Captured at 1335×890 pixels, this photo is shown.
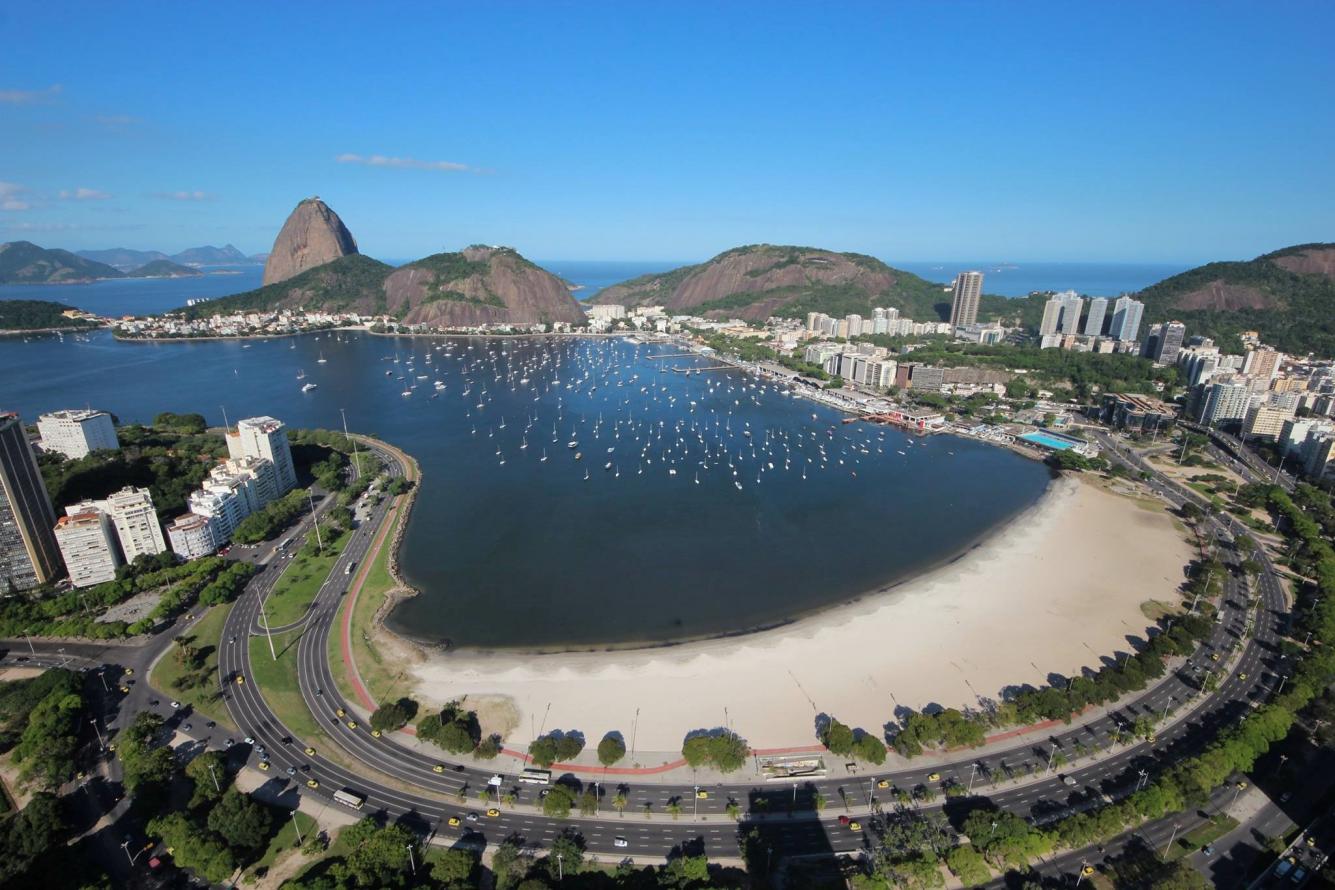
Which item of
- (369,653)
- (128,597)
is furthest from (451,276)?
(369,653)

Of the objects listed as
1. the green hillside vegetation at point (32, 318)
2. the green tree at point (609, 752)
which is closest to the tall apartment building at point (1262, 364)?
the green tree at point (609, 752)

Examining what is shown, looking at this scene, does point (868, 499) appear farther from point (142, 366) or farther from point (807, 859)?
point (142, 366)

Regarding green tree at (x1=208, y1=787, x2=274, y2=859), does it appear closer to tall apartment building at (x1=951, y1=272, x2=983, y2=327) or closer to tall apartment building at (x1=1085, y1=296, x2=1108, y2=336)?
tall apartment building at (x1=1085, y1=296, x2=1108, y2=336)

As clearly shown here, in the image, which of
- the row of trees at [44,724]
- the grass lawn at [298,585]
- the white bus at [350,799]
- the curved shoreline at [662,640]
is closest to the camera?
the white bus at [350,799]

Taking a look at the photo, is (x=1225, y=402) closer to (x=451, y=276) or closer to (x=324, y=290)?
(x=451, y=276)

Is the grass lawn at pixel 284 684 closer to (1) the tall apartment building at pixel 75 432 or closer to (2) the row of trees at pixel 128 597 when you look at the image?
(2) the row of trees at pixel 128 597

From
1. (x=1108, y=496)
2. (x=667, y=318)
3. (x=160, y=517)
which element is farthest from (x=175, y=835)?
(x=667, y=318)

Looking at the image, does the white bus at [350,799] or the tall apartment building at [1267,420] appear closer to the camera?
the white bus at [350,799]
